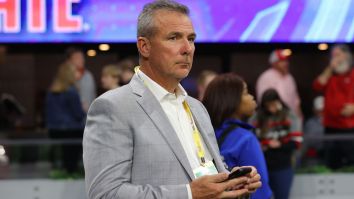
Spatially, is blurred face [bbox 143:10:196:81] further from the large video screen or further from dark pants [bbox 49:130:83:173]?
the large video screen

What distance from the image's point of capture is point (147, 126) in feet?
8.61

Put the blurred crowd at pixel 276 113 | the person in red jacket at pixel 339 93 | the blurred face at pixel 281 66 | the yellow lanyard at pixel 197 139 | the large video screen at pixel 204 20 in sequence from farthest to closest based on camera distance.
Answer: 1. the large video screen at pixel 204 20
2. the blurred face at pixel 281 66
3. the person in red jacket at pixel 339 93
4. the blurred crowd at pixel 276 113
5. the yellow lanyard at pixel 197 139

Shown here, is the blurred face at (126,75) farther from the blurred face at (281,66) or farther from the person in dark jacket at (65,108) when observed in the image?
the blurred face at (281,66)

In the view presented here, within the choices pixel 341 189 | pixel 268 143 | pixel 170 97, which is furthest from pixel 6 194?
pixel 170 97

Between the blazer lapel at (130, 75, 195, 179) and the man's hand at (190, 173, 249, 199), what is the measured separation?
4.1 inches

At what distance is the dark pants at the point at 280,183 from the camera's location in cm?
772

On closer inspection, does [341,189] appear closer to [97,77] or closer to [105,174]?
[97,77]

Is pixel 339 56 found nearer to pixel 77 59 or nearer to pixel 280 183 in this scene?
pixel 280 183

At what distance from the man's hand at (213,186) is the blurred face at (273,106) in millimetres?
5367

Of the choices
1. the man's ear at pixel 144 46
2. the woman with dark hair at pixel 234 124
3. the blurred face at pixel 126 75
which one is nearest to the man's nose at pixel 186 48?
the man's ear at pixel 144 46

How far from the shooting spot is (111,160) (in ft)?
8.34

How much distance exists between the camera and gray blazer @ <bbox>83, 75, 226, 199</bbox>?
8.32 ft

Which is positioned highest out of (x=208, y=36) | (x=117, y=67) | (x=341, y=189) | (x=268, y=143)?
(x=208, y=36)

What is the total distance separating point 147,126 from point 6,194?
5448mm
